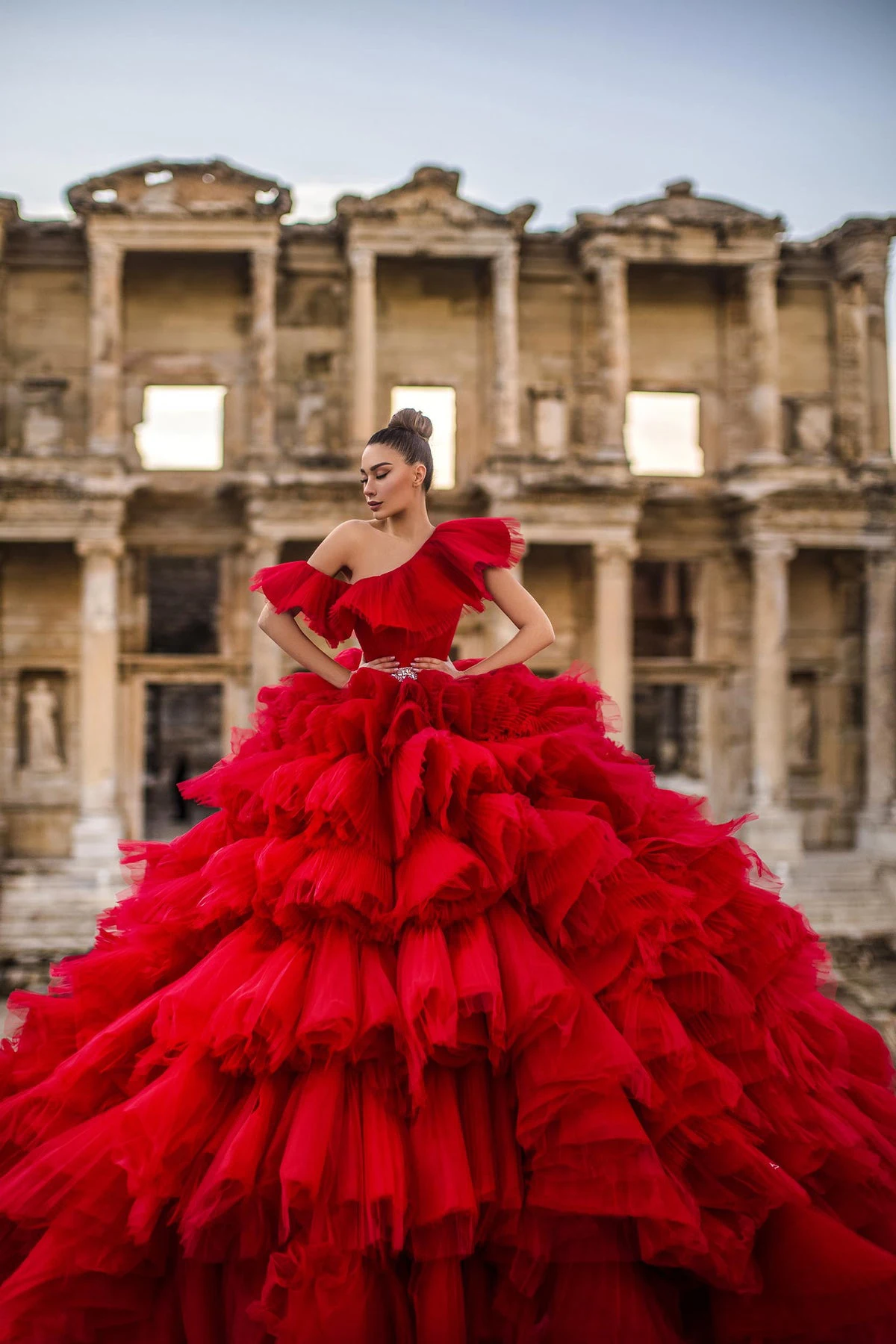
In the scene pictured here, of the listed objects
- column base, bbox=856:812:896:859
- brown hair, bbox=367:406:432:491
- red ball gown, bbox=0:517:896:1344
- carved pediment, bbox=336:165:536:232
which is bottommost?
column base, bbox=856:812:896:859

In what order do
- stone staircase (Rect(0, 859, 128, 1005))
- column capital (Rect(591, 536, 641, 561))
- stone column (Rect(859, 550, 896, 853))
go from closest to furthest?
stone staircase (Rect(0, 859, 128, 1005)) < column capital (Rect(591, 536, 641, 561)) < stone column (Rect(859, 550, 896, 853))

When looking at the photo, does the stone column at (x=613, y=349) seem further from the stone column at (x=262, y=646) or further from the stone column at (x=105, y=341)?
the stone column at (x=105, y=341)

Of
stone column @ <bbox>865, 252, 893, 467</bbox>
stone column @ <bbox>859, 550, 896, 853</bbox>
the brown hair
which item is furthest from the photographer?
stone column @ <bbox>865, 252, 893, 467</bbox>

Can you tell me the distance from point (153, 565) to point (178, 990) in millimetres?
23078

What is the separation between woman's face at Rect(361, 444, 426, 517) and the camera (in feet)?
12.1

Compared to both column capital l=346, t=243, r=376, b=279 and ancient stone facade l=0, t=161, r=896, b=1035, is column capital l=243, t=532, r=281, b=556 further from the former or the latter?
column capital l=346, t=243, r=376, b=279

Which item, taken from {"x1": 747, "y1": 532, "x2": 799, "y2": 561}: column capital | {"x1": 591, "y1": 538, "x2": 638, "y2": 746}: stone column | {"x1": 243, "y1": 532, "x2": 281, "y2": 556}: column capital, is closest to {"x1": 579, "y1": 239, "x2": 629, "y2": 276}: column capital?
{"x1": 591, "y1": 538, "x2": 638, "y2": 746}: stone column

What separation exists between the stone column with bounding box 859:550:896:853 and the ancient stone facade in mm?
52

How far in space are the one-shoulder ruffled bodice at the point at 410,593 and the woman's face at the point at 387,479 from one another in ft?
0.55

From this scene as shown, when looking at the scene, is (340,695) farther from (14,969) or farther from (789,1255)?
(14,969)

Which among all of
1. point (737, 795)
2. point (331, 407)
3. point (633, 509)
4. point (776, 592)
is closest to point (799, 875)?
point (737, 795)

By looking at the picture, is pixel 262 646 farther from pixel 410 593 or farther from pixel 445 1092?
pixel 445 1092

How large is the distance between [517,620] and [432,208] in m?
15.6

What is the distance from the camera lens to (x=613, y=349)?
18.0 m
